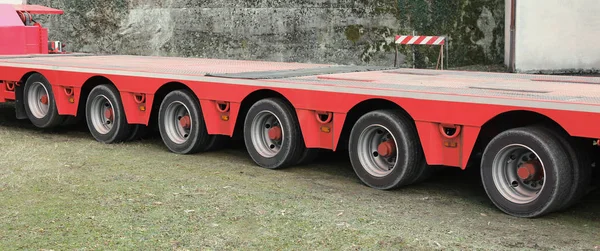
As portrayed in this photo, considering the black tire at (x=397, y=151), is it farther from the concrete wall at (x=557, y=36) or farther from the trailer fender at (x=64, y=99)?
the concrete wall at (x=557, y=36)

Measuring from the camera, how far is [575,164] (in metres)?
6.99

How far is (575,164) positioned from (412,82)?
2387mm

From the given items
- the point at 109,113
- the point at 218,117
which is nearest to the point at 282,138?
the point at 218,117

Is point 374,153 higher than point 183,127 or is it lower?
lower

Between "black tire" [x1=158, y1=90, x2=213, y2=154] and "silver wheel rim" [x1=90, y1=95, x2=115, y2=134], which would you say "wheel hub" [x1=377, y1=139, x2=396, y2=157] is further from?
"silver wheel rim" [x1=90, y1=95, x2=115, y2=134]

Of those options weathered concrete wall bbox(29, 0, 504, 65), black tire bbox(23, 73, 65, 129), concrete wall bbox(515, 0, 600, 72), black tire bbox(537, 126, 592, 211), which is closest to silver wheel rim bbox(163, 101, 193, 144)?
black tire bbox(23, 73, 65, 129)

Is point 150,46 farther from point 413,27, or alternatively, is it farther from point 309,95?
point 309,95

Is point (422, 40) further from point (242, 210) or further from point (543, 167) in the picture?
point (242, 210)

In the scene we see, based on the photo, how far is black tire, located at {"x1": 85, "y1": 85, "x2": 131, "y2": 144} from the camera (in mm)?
11055

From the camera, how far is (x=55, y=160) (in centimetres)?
974

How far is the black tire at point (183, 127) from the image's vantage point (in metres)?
10.2

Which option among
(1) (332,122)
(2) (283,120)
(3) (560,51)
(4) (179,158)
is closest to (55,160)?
(4) (179,158)

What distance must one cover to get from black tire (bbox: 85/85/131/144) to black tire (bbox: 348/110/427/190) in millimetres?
3887

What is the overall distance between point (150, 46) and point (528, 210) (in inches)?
601
